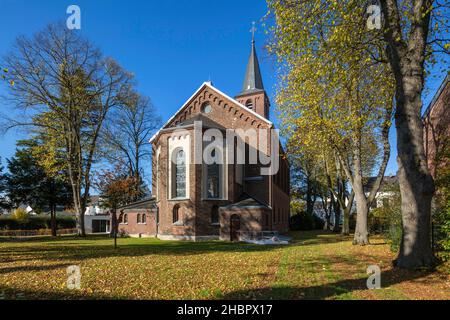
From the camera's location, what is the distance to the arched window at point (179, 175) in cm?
2619

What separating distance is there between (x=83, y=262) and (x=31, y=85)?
20.3 metres

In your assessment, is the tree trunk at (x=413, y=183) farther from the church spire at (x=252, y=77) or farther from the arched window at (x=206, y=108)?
the church spire at (x=252, y=77)

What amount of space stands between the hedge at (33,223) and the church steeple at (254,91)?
31.8m

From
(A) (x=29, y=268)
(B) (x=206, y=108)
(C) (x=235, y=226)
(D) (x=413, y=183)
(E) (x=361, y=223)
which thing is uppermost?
(B) (x=206, y=108)

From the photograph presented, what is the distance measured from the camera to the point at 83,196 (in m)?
31.4

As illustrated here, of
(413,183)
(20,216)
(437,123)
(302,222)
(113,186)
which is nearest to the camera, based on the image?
(413,183)

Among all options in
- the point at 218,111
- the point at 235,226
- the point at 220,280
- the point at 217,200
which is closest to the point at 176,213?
the point at 217,200

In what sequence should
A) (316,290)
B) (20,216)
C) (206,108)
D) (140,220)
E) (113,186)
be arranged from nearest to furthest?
1. (316,290)
2. (113,186)
3. (206,108)
4. (140,220)
5. (20,216)

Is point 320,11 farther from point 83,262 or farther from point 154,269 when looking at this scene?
point 83,262

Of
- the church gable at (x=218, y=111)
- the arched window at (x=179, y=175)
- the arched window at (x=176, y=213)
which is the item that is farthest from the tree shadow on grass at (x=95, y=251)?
the church gable at (x=218, y=111)

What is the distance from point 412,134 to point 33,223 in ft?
161

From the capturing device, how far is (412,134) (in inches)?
382

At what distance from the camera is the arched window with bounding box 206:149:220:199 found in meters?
25.8

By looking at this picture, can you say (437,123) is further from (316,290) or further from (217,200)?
(217,200)
